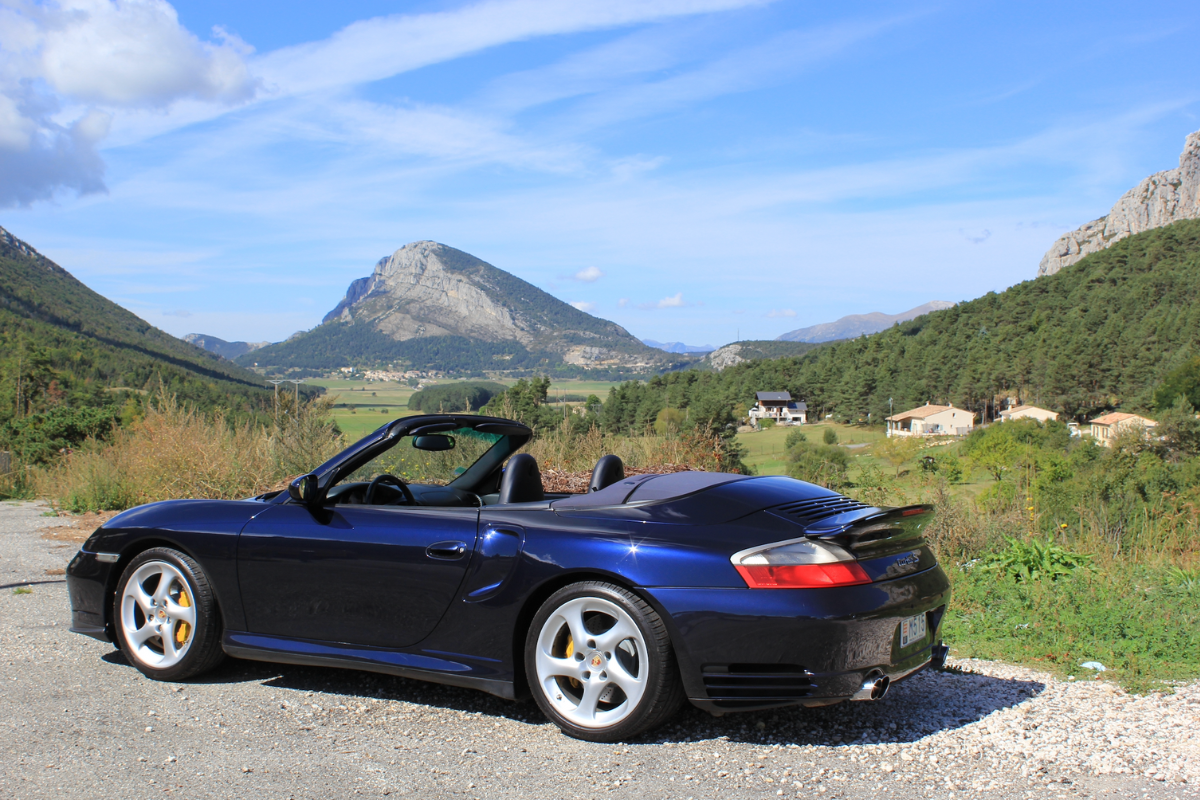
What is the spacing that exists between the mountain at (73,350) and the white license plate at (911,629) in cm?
1077

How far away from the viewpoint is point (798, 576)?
317 cm

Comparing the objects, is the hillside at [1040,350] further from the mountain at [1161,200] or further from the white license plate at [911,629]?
the white license plate at [911,629]

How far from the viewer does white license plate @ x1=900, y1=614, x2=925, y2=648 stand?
3.37 metres

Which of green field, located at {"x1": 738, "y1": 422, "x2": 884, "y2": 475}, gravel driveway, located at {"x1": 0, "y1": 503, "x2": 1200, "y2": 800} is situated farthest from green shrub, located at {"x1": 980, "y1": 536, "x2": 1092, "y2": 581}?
green field, located at {"x1": 738, "y1": 422, "x2": 884, "y2": 475}

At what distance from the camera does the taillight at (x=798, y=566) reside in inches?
125

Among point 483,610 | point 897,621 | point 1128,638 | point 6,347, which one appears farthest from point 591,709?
point 6,347

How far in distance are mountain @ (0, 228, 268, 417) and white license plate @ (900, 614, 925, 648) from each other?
1077 cm

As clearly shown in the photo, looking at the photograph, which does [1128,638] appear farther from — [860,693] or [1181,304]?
[1181,304]

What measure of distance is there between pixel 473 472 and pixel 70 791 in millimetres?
2424

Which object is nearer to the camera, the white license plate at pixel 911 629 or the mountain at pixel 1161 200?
the white license plate at pixel 911 629

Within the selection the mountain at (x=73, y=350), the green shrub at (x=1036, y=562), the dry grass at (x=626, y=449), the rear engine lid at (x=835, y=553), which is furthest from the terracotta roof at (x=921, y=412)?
the rear engine lid at (x=835, y=553)

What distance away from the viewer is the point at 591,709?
3396 millimetres

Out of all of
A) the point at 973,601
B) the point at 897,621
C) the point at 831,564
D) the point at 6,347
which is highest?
the point at 6,347

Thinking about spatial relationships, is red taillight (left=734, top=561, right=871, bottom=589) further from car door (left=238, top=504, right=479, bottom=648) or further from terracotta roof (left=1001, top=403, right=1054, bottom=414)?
terracotta roof (left=1001, top=403, right=1054, bottom=414)
